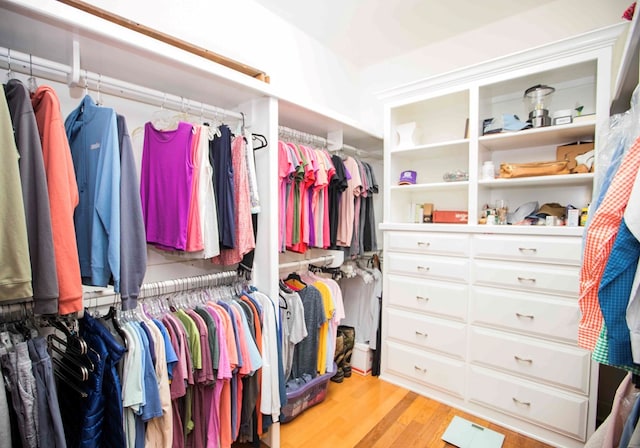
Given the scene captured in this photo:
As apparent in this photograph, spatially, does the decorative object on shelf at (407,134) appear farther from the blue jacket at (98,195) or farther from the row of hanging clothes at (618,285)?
the blue jacket at (98,195)

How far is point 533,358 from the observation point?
183cm

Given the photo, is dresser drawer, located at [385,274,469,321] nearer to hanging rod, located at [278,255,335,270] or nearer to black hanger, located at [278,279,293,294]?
hanging rod, located at [278,255,335,270]

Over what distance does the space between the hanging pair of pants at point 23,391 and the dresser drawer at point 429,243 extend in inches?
83.0

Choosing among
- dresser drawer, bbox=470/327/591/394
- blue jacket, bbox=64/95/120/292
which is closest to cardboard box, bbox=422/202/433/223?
dresser drawer, bbox=470/327/591/394

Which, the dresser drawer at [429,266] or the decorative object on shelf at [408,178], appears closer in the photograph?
the dresser drawer at [429,266]

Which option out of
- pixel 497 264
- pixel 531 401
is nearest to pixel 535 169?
pixel 497 264

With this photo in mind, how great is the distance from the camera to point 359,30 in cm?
250

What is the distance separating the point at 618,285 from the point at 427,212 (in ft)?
5.99

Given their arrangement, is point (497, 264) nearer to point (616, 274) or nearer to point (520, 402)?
point (520, 402)

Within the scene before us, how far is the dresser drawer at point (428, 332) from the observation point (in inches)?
82.8

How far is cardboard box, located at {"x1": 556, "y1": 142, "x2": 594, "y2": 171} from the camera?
1823 millimetres

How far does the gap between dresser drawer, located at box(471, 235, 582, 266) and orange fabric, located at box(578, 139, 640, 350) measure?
1.09 meters

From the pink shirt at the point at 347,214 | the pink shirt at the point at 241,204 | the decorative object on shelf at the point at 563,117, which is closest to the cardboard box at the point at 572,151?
the decorative object on shelf at the point at 563,117

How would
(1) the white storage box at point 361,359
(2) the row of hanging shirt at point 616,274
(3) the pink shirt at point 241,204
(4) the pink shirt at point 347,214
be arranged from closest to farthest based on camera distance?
(2) the row of hanging shirt at point 616,274 < (3) the pink shirt at point 241,204 < (4) the pink shirt at point 347,214 < (1) the white storage box at point 361,359
